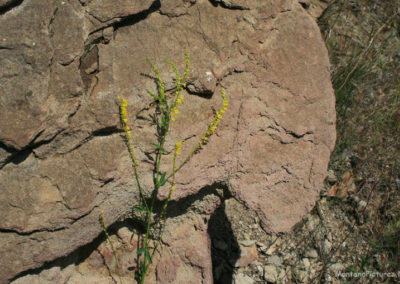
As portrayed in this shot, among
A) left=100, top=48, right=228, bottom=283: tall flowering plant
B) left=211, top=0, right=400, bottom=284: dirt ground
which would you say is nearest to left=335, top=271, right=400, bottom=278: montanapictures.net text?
left=211, top=0, right=400, bottom=284: dirt ground

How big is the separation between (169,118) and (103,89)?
0.35 metres

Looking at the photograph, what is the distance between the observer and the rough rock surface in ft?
5.79

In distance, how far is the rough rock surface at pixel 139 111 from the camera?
1.76 m

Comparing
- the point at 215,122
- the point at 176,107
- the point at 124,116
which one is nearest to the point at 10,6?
the point at 124,116

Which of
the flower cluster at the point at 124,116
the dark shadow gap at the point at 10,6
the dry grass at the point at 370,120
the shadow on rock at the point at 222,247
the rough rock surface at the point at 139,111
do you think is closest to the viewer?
the dark shadow gap at the point at 10,6

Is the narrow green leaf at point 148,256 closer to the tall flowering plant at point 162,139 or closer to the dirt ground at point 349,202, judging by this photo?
the tall flowering plant at point 162,139

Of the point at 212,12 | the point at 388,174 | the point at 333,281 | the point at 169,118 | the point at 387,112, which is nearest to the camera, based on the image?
the point at 169,118

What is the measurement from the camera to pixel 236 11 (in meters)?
2.31

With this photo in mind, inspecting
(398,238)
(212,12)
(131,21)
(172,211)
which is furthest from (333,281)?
(131,21)

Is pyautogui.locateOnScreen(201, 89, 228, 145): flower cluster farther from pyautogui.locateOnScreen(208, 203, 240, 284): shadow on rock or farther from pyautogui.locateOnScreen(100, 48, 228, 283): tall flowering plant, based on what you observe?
pyautogui.locateOnScreen(208, 203, 240, 284): shadow on rock

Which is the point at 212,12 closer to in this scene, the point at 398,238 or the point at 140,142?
the point at 140,142

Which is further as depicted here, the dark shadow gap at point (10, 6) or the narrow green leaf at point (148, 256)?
the narrow green leaf at point (148, 256)

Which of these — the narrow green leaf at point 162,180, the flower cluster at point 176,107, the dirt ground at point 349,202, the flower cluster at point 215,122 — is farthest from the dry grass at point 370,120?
the flower cluster at point 176,107

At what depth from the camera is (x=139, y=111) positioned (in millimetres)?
2016
